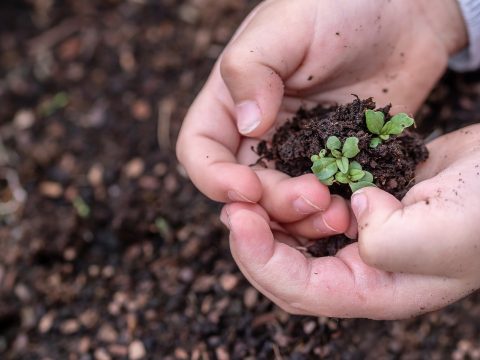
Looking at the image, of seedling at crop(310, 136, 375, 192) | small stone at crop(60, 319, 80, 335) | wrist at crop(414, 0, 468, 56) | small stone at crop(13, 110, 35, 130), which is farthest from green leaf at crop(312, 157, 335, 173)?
small stone at crop(13, 110, 35, 130)

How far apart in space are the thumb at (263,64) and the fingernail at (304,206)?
279 mm

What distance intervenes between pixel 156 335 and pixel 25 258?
677mm

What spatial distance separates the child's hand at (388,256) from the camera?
1586mm

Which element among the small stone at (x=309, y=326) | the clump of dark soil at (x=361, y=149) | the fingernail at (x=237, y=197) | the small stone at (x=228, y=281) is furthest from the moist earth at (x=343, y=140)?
the small stone at (x=228, y=281)

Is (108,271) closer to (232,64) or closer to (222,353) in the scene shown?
(222,353)

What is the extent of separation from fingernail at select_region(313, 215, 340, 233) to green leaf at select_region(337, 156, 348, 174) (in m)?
0.16

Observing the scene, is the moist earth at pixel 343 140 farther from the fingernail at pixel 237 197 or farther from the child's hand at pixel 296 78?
the fingernail at pixel 237 197

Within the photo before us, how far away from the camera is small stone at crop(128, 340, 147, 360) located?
224cm

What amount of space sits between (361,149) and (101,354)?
124 centimetres

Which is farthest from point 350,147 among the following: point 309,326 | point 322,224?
point 309,326

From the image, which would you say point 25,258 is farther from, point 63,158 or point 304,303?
point 304,303

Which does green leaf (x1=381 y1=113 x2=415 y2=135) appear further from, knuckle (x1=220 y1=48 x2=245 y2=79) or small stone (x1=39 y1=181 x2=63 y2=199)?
small stone (x1=39 y1=181 x2=63 y2=199)

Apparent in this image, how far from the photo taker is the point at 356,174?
68.5 inches

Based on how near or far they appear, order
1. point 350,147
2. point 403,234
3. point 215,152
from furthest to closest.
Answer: point 215,152, point 350,147, point 403,234
